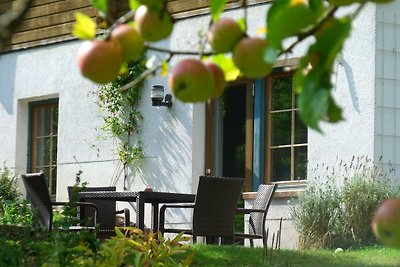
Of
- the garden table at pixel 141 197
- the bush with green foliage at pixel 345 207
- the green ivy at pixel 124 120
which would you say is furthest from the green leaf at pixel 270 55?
the green ivy at pixel 124 120

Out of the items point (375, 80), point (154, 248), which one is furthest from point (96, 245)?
point (375, 80)

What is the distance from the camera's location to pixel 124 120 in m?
12.8

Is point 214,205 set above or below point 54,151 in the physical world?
below

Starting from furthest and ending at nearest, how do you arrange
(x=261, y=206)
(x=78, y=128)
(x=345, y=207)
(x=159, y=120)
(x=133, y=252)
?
(x=78, y=128) < (x=159, y=120) < (x=345, y=207) < (x=261, y=206) < (x=133, y=252)

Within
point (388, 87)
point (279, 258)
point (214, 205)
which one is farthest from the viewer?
point (388, 87)

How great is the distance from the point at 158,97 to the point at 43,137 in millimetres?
2797

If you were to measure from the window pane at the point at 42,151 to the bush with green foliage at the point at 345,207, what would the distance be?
4.91 meters

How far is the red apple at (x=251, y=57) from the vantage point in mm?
840

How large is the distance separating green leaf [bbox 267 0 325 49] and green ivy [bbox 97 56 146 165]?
11.6 m

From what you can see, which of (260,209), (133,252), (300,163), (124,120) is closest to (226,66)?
(133,252)

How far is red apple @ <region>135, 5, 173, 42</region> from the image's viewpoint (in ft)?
2.87

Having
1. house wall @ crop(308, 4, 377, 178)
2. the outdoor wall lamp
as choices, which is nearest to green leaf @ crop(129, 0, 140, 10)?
house wall @ crop(308, 4, 377, 178)

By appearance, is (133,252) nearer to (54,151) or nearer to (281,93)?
(281,93)

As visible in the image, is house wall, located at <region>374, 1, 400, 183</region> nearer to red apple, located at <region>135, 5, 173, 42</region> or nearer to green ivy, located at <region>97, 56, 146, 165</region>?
green ivy, located at <region>97, 56, 146, 165</region>
